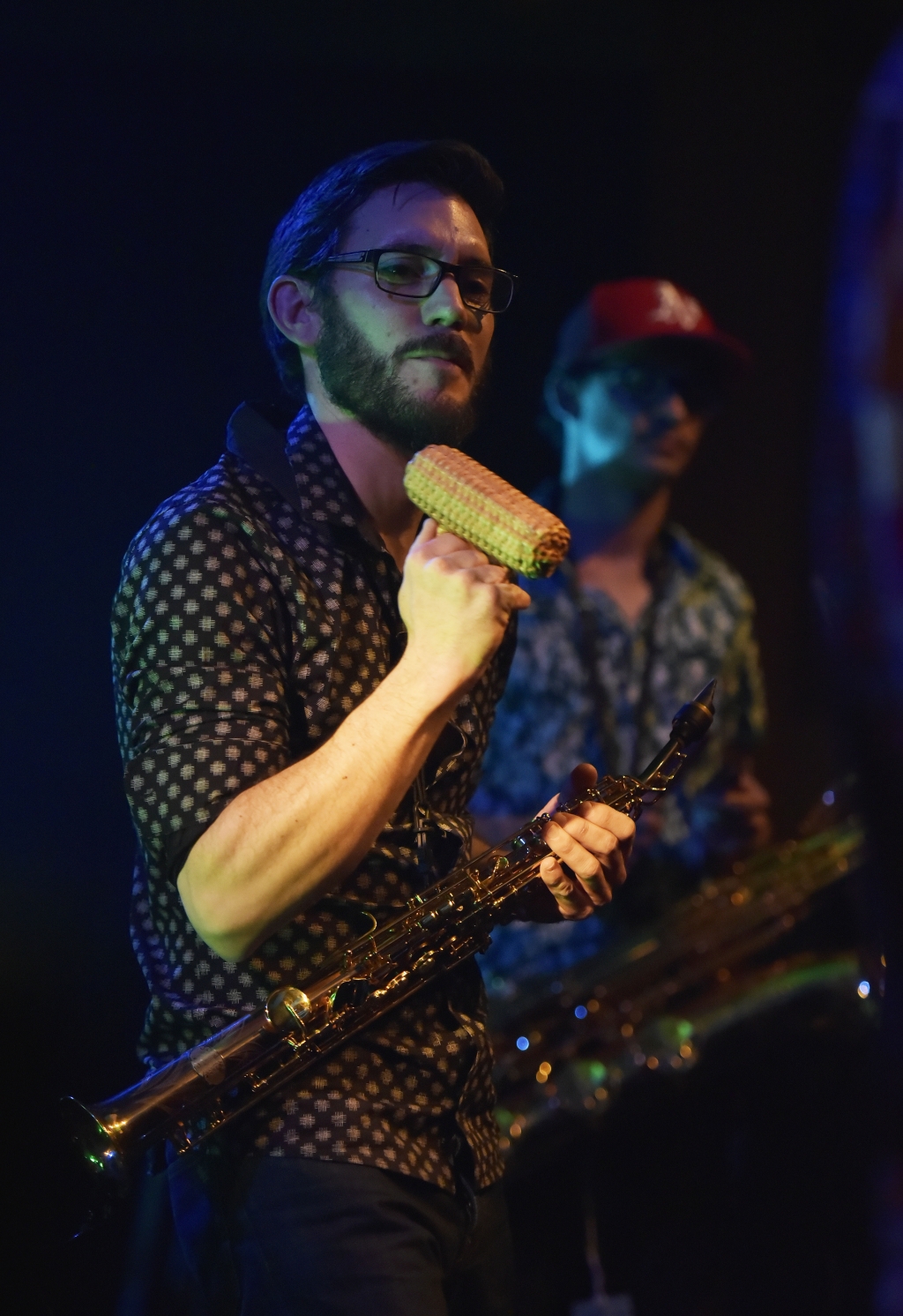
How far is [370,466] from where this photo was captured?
2.10m

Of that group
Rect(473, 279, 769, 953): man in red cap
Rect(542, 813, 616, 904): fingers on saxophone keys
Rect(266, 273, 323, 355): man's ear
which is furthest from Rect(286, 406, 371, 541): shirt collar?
Rect(473, 279, 769, 953): man in red cap

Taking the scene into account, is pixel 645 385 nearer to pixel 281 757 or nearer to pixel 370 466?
pixel 370 466

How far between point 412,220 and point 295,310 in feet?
0.83

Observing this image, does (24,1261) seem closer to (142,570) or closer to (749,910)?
(142,570)

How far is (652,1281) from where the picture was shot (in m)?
3.78

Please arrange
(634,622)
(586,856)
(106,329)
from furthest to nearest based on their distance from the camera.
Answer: (634,622) → (106,329) → (586,856)

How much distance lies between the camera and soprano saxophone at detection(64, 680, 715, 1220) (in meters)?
1.72

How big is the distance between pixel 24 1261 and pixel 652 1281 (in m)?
2.39

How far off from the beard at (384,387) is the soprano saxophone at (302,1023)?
0.64 meters

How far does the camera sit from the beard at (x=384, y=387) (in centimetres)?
201

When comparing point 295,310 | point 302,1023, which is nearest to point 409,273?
point 295,310

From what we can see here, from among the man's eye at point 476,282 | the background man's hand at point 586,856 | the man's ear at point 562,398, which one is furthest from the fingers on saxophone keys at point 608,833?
the man's ear at point 562,398

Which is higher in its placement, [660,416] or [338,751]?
[660,416]

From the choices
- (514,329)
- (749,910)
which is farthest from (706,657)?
(514,329)
